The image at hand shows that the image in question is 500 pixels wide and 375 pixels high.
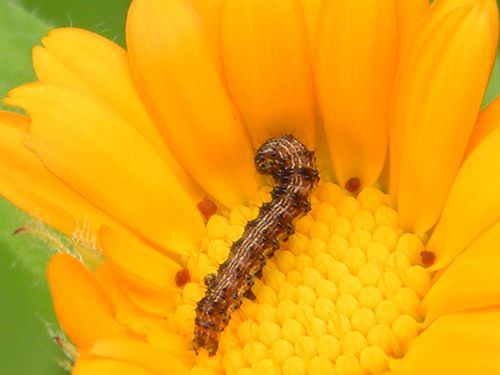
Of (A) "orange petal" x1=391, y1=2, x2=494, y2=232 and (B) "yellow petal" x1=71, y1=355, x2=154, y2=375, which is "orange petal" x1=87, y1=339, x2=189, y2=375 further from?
(A) "orange petal" x1=391, y1=2, x2=494, y2=232

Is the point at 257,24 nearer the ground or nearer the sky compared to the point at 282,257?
nearer the sky

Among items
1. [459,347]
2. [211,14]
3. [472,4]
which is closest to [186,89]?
[211,14]

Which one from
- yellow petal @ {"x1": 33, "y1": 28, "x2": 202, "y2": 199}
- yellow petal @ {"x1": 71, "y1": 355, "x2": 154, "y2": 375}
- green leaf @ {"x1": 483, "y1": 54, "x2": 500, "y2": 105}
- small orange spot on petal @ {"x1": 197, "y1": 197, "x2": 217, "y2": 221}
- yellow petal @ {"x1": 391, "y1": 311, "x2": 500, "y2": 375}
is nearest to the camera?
yellow petal @ {"x1": 391, "y1": 311, "x2": 500, "y2": 375}

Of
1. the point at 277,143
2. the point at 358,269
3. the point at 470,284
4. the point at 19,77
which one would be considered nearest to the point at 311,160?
the point at 277,143

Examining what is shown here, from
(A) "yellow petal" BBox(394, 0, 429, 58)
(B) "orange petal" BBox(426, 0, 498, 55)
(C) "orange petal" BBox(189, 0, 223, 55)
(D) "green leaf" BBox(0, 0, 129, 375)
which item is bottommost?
(D) "green leaf" BBox(0, 0, 129, 375)

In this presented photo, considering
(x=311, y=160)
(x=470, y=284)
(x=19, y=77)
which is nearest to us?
(x=470, y=284)

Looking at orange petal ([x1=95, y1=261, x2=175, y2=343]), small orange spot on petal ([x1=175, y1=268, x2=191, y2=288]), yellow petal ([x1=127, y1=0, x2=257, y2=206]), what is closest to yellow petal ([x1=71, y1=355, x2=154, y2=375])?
orange petal ([x1=95, y1=261, x2=175, y2=343])

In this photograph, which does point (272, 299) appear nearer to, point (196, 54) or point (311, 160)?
point (311, 160)
